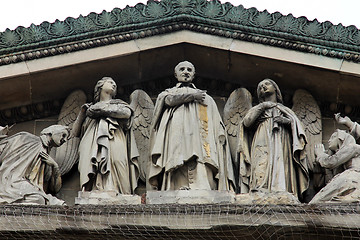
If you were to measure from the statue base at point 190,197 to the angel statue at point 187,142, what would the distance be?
0.38 ft

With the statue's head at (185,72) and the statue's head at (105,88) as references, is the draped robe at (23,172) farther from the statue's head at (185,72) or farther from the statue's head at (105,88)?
the statue's head at (185,72)

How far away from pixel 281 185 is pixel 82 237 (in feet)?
8.49

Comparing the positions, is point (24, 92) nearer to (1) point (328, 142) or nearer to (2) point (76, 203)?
(2) point (76, 203)

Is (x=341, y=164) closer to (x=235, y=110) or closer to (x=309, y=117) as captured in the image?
(x=309, y=117)

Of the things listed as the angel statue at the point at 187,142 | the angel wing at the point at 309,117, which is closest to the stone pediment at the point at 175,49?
the angel wing at the point at 309,117

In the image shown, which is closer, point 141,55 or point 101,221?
point 101,221

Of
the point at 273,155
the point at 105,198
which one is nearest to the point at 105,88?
the point at 105,198

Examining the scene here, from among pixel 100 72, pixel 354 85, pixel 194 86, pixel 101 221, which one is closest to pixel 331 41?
pixel 354 85

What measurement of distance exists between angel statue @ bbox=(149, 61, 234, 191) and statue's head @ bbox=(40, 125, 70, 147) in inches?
42.0

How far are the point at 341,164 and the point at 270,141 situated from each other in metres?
0.89

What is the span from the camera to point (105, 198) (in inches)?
658

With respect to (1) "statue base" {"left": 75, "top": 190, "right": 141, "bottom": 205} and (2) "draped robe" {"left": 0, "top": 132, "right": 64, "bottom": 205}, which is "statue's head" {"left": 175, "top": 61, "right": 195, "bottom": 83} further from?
(2) "draped robe" {"left": 0, "top": 132, "right": 64, "bottom": 205}

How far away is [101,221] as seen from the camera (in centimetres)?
1568

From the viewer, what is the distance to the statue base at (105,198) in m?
16.7
